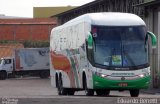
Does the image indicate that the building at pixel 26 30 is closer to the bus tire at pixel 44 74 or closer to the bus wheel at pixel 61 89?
the bus tire at pixel 44 74

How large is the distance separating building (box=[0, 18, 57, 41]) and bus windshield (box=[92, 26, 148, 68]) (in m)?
69.5

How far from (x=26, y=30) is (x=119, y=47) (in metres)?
72.9

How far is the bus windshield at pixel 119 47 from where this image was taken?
2364cm

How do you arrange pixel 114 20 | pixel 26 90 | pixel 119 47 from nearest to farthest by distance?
pixel 119 47
pixel 114 20
pixel 26 90

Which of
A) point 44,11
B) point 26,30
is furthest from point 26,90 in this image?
point 44,11

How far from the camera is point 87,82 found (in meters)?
24.7

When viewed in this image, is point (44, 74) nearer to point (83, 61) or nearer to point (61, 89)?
point (61, 89)

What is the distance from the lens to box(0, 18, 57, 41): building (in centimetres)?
9406

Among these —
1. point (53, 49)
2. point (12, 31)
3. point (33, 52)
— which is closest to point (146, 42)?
point (53, 49)

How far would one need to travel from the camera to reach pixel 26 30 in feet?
315

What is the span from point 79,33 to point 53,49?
7012mm

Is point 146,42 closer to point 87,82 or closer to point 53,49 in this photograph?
point 87,82

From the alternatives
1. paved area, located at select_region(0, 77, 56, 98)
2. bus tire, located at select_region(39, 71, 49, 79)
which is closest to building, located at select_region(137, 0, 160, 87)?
paved area, located at select_region(0, 77, 56, 98)

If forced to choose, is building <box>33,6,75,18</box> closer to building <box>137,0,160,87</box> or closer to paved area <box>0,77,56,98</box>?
paved area <box>0,77,56,98</box>
